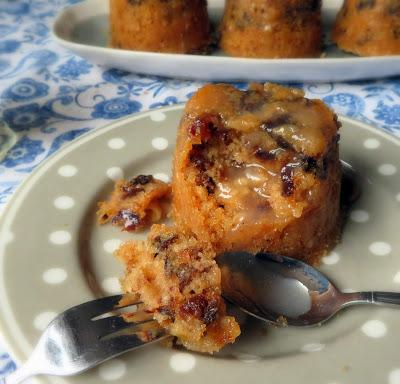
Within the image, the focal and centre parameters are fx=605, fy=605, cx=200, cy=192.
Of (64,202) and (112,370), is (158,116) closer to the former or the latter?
(64,202)

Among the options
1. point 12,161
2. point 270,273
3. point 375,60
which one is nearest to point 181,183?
point 270,273

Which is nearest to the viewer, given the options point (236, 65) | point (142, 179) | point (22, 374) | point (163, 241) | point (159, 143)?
point (22, 374)

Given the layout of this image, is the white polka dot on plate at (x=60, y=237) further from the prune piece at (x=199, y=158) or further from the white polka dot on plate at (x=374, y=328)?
the white polka dot on plate at (x=374, y=328)

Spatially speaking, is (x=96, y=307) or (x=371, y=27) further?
(x=371, y=27)

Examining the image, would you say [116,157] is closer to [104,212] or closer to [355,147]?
[104,212]

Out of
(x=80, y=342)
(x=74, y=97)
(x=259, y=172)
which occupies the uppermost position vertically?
(x=259, y=172)

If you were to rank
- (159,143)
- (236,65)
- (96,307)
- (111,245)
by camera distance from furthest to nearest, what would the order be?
1. (236,65)
2. (159,143)
3. (111,245)
4. (96,307)

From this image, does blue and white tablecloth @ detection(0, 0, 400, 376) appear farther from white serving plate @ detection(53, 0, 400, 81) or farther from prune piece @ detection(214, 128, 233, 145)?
prune piece @ detection(214, 128, 233, 145)

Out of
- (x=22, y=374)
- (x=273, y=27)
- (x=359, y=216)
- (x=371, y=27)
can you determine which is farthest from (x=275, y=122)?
(x=371, y=27)

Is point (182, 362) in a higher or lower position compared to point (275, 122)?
lower
